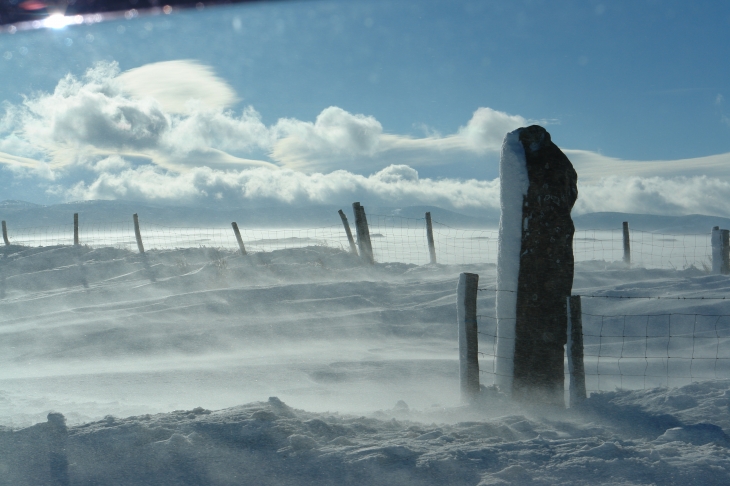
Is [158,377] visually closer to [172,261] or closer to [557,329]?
[557,329]

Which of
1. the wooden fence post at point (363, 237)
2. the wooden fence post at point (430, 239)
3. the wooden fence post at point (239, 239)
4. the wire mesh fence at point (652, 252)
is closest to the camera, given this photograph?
the wire mesh fence at point (652, 252)

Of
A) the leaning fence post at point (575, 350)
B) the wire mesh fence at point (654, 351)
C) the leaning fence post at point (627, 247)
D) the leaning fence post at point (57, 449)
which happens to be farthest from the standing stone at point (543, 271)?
the leaning fence post at point (627, 247)

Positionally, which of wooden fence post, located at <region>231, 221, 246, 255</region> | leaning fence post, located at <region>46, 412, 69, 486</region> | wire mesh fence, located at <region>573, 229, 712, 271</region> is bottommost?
leaning fence post, located at <region>46, 412, 69, 486</region>

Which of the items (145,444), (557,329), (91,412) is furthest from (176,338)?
(557,329)

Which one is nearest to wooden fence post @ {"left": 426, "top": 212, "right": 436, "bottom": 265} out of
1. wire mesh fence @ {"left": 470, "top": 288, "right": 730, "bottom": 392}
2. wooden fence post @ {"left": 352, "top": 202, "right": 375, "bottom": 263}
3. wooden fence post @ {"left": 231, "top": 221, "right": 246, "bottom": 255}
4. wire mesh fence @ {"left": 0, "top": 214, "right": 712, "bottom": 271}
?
wire mesh fence @ {"left": 0, "top": 214, "right": 712, "bottom": 271}

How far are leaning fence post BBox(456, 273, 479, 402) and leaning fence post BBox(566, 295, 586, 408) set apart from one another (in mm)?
804

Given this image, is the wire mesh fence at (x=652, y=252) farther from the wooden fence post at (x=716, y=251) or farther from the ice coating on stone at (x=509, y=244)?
the ice coating on stone at (x=509, y=244)

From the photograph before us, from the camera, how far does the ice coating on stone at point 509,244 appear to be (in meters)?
4.71

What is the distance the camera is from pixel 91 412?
4707 mm

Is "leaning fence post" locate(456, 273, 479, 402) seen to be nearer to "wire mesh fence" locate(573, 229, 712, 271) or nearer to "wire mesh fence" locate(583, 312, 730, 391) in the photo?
"wire mesh fence" locate(583, 312, 730, 391)

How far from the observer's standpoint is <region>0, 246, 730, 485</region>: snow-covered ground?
3.03 m

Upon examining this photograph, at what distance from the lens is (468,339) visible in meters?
4.94

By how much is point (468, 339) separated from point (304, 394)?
6.20 feet

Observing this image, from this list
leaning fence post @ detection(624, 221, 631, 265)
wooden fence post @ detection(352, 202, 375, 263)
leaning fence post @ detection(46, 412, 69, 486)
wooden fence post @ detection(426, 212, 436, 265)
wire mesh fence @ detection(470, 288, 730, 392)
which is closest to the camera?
leaning fence post @ detection(46, 412, 69, 486)
